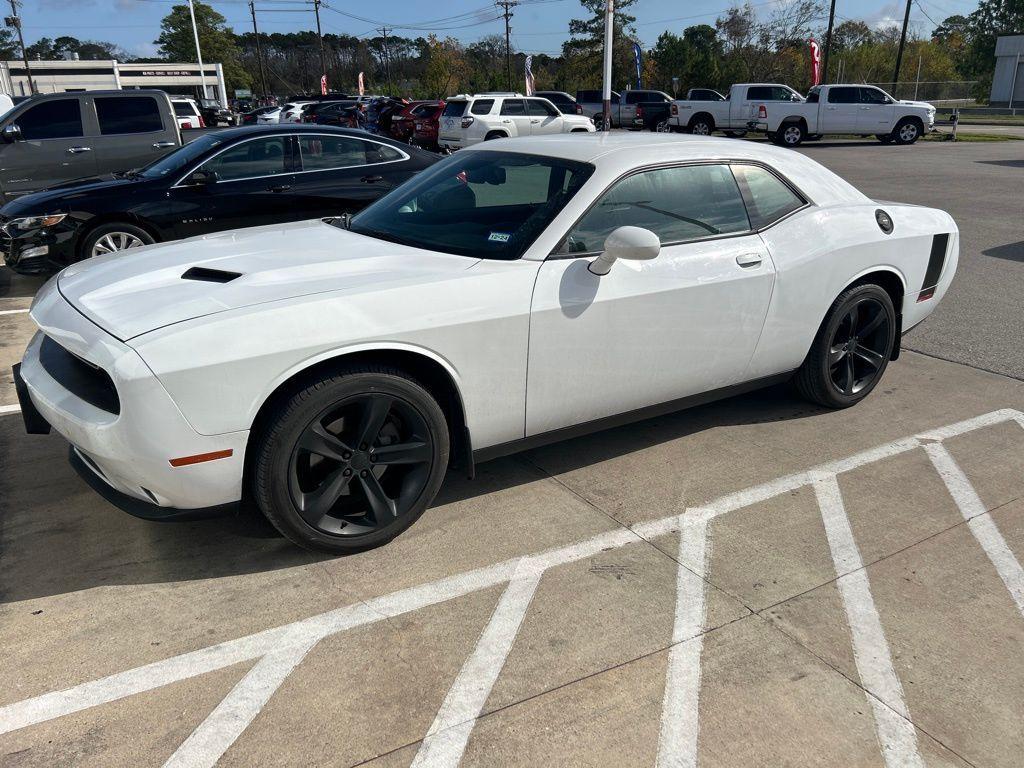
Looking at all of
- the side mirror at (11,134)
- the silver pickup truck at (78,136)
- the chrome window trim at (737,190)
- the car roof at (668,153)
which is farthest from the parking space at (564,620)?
the side mirror at (11,134)

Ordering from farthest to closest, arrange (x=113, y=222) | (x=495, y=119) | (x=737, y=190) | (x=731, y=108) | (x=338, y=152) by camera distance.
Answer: (x=731, y=108), (x=495, y=119), (x=338, y=152), (x=113, y=222), (x=737, y=190)

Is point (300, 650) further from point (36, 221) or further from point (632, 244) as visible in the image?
point (36, 221)

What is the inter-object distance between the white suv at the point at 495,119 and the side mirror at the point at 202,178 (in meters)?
14.0

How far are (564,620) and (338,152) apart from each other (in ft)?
20.9

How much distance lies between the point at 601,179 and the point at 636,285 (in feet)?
1.65

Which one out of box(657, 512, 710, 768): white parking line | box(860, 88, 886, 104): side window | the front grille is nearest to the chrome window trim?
box(657, 512, 710, 768): white parking line

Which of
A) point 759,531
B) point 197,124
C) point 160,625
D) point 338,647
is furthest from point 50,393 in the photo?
point 197,124

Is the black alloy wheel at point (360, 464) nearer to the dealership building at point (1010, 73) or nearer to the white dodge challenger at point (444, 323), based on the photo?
the white dodge challenger at point (444, 323)

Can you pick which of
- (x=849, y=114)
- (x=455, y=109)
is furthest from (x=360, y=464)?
(x=849, y=114)

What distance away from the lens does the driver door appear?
3432mm

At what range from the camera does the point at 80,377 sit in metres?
3.04

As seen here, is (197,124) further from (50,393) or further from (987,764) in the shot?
(987,764)

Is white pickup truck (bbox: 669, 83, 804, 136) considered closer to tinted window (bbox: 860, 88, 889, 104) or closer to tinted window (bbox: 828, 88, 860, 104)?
tinted window (bbox: 828, 88, 860, 104)

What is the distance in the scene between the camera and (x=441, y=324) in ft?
10.3
